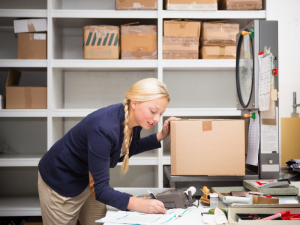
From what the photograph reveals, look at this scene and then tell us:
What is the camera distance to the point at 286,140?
1.96 meters

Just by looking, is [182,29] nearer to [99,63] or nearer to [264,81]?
[99,63]

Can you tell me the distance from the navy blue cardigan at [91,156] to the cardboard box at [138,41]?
38.7 inches

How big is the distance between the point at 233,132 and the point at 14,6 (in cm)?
236

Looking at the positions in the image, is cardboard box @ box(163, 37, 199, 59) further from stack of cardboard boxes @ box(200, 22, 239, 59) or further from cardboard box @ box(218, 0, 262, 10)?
cardboard box @ box(218, 0, 262, 10)

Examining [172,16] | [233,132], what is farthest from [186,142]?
[172,16]

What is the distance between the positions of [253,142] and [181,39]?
110 cm

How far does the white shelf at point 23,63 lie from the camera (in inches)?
80.7

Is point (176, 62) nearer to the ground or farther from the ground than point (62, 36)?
nearer to the ground

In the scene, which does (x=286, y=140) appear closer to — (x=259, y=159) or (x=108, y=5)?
(x=259, y=159)

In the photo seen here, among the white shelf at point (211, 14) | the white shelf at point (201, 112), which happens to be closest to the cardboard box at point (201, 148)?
the white shelf at point (201, 112)

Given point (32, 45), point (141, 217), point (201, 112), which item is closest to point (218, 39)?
point (201, 112)

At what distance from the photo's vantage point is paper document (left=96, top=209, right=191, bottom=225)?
916 mm

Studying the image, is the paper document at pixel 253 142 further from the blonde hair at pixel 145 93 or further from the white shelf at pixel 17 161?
the white shelf at pixel 17 161

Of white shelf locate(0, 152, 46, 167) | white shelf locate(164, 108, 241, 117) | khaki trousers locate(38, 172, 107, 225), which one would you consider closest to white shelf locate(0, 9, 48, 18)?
white shelf locate(0, 152, 46, 167)
